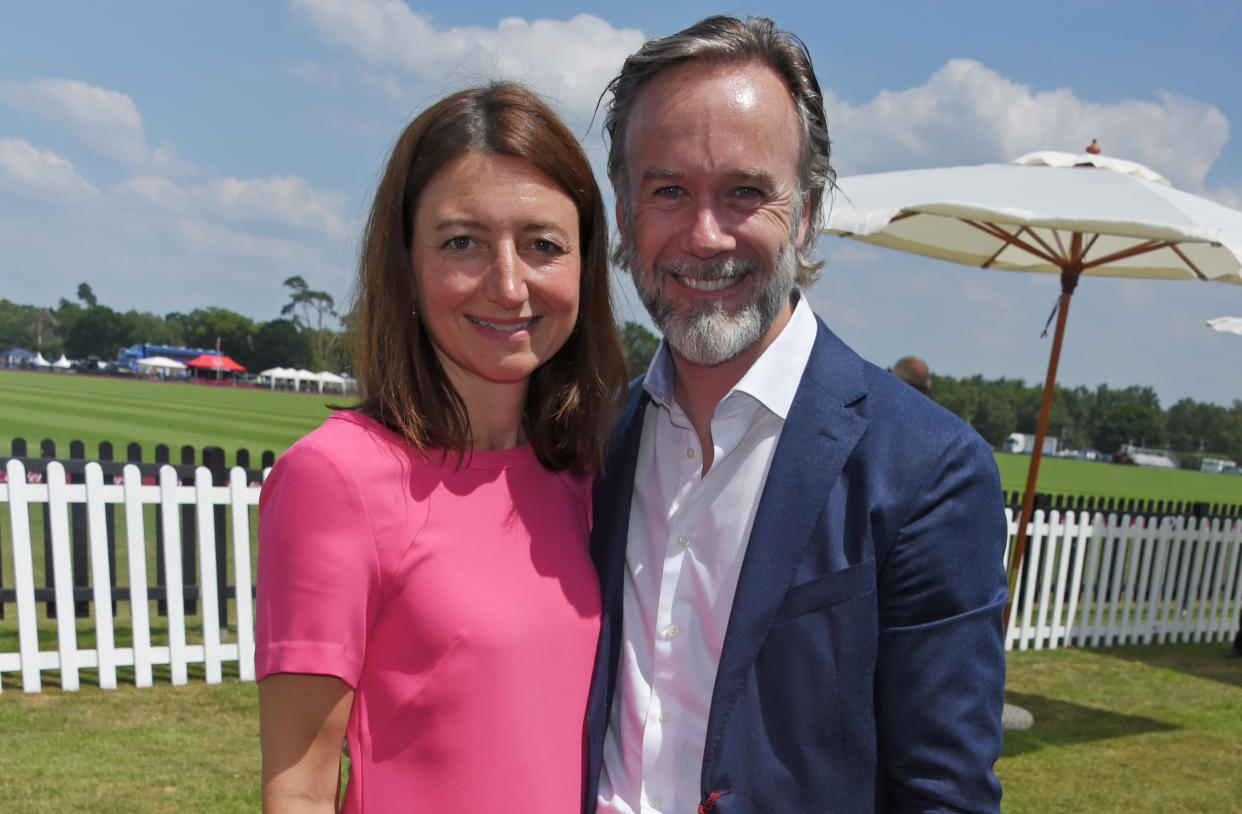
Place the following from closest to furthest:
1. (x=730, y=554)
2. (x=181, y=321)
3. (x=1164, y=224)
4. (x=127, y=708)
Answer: (x=730, y=554)
(x=1164, y=224)
(x=127, y=708)
(x=181, y=321)

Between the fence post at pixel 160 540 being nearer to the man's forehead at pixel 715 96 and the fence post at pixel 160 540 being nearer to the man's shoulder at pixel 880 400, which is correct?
the man's forehead at pixel 715 96

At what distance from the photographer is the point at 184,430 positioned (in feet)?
101

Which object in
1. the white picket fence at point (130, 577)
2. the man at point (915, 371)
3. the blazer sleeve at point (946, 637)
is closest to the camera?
the blazer sleeve at point (946, 637)

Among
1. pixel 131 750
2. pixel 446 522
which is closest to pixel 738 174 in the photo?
pixel 446 522

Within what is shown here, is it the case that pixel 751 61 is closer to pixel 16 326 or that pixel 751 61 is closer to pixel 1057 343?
pixel 1057 343

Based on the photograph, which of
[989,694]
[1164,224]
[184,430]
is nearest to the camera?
[989,694]

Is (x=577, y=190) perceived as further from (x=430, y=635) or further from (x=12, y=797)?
(x=12, y=797)

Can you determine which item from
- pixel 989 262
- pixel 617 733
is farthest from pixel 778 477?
pixel 989 262

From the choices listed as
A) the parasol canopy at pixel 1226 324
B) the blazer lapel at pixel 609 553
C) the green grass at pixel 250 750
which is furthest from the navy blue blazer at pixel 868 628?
the parasol canopy at pixel 1226 324

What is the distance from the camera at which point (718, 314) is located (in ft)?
6.41

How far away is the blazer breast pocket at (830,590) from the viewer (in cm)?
162

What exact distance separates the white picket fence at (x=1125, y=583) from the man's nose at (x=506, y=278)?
870 cm

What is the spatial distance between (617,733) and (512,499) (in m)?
0.54

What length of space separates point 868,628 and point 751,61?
3.89ft
